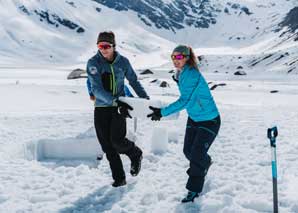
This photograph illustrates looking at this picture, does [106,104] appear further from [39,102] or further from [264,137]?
[39,102]

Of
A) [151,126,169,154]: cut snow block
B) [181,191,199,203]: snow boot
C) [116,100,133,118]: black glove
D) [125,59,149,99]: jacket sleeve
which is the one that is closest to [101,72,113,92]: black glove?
[116,100,133,118]: black glove

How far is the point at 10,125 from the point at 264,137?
23.1 ft

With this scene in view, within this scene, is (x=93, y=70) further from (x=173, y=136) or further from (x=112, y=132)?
(x=173, y=136)

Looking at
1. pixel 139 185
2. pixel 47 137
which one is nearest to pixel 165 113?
pixel 139 185

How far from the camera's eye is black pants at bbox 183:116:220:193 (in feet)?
21.1

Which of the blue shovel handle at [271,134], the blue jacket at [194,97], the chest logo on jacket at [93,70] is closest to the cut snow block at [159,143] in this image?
the chest logo on jacket at [93,70]

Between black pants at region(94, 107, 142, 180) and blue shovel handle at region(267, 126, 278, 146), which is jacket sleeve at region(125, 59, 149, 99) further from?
blue shovel handle at region(267, 126, 278, 146)

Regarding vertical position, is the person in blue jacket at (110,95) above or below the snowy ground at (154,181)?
above

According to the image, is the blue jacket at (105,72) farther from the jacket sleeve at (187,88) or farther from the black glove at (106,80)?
the jacket sleeve at (187,88)

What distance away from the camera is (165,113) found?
6.35 meters

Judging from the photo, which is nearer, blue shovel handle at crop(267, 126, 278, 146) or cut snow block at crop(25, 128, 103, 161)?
blue shovel handle at crop(267, 126, 278, 146)

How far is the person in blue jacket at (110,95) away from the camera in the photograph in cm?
680

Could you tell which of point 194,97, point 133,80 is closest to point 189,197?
point 194,97

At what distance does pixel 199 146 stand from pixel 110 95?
4.72 ft
